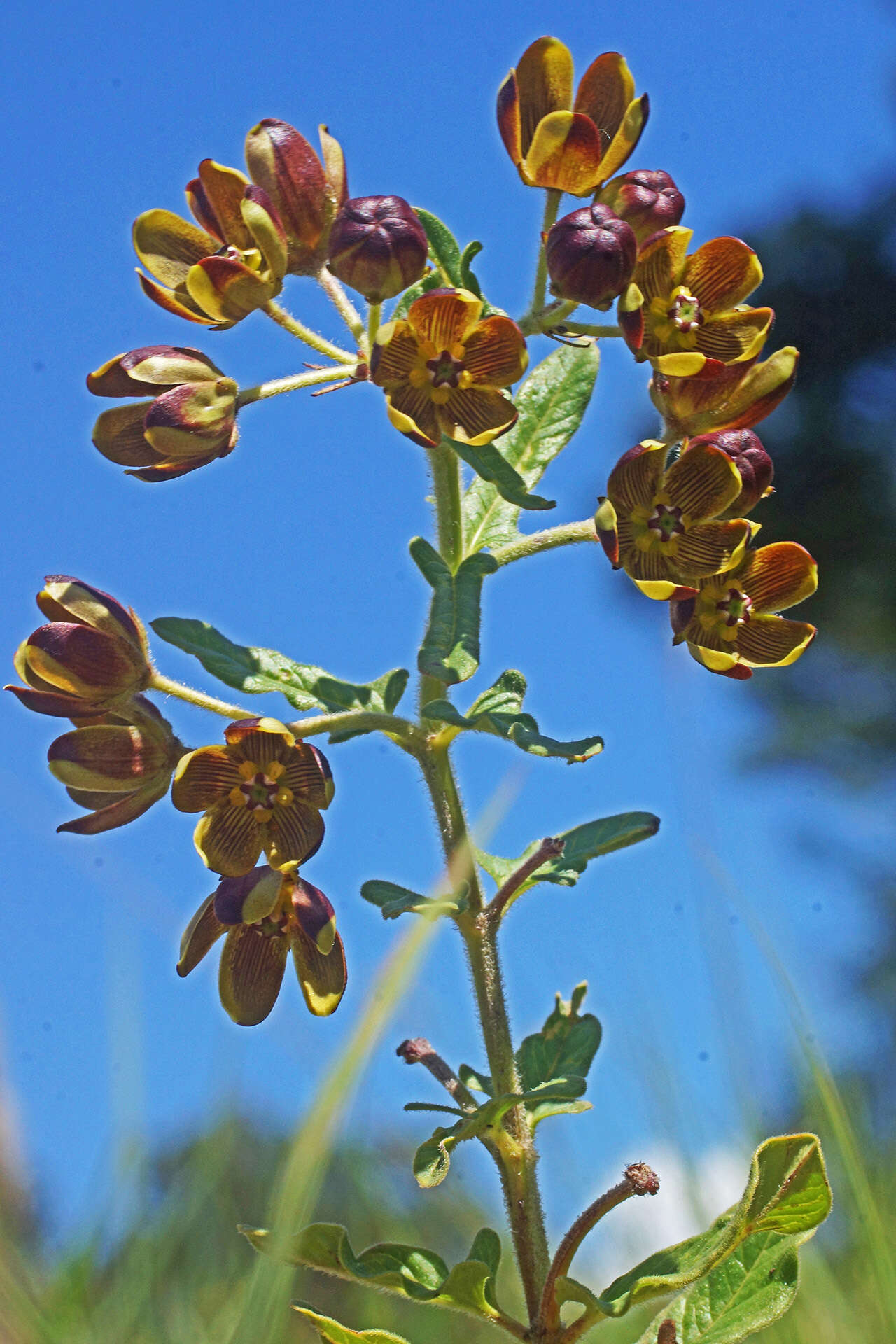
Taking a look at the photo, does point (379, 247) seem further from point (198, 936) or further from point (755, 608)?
point (198, 936)

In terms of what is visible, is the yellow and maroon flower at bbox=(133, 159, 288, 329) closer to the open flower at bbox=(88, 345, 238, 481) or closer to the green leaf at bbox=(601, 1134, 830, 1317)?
the open flower at bbox=(88, 345, 238, 481)

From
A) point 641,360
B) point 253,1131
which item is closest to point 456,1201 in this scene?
point 641,360

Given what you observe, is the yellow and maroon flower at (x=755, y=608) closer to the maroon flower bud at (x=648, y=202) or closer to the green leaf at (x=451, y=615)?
the green leaf at (x=451, y=615)

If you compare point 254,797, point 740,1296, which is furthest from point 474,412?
point 740,1296

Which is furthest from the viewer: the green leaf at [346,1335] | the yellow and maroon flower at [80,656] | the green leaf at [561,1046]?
the green leaf at [561,1046]

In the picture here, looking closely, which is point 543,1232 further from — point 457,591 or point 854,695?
point 854,695

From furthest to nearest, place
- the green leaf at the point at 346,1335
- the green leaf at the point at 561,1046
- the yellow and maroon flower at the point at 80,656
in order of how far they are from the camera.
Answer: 1. the green leaf at the point at 561,1046
2. the yellow and maroon flower at the point at 80,656
3. the green leaf at the point at 346,1335

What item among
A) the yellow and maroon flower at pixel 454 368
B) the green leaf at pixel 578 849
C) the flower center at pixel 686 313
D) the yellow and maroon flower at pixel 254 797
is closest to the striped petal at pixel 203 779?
the yellow and maroon flower at pixel 254 797
